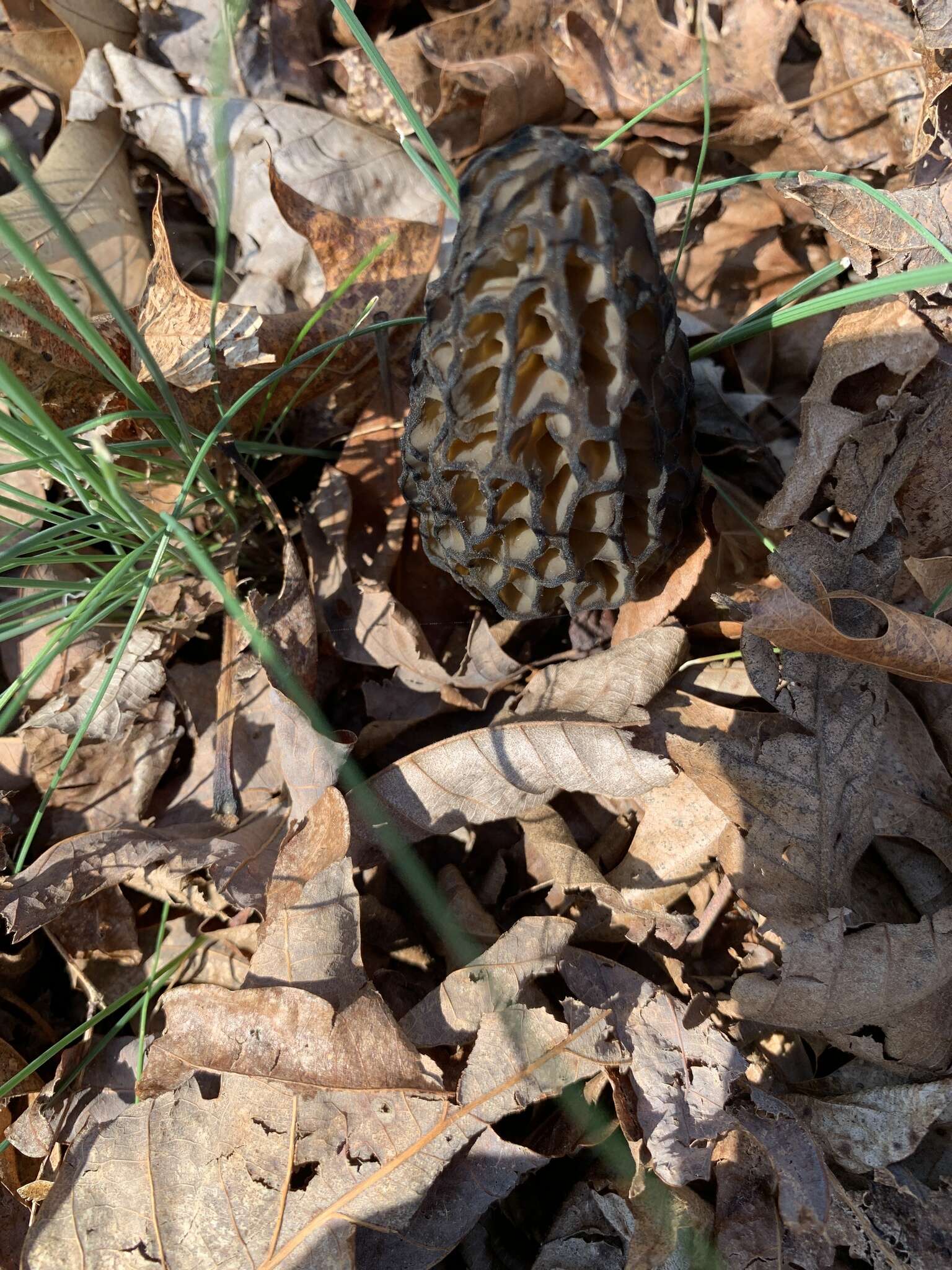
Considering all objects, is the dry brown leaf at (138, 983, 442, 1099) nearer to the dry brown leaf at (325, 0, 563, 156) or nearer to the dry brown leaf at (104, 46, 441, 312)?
the dry brown leaf at (104, 46, 441, 312)

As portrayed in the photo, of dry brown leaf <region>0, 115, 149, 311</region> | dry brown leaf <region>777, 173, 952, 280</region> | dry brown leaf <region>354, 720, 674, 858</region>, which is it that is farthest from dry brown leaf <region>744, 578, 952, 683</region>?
dry brown leaf <region>0, 115, 149, 311</region>

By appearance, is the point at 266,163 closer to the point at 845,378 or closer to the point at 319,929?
the point at 845,378

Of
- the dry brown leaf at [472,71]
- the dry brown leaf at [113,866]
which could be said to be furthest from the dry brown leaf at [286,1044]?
the dry brown leaf at [472,71]

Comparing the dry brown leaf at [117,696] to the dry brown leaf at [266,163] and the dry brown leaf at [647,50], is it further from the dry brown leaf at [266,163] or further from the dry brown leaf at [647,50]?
the dry brown leaf at [647,50]

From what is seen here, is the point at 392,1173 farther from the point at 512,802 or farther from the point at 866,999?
the point at 866,999

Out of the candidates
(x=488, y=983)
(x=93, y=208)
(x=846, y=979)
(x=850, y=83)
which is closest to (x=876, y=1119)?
(x=846, y=979)
